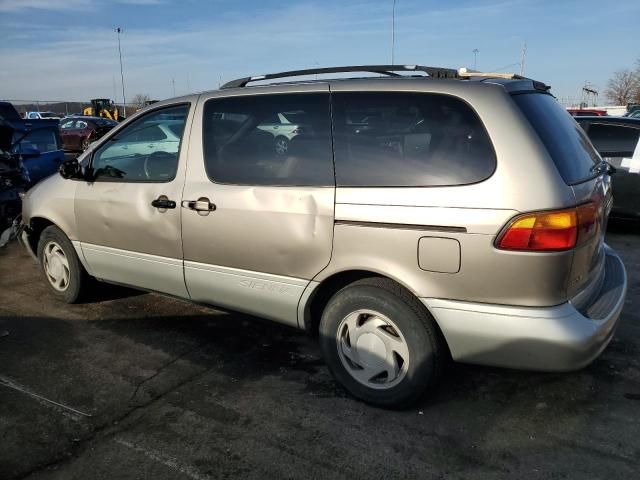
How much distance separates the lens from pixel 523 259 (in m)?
2.46

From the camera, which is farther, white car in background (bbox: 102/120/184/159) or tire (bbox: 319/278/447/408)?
white car in background (bbox: 102/120/184/159)

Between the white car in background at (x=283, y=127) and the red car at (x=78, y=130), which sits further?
the red car at (x=78, y=130)

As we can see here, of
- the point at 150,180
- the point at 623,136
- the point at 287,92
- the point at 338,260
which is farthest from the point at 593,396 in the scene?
the point at 623,136

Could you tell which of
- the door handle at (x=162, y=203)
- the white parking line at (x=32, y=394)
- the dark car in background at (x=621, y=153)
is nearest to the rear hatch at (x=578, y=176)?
the door handle at (x=162, y=203)

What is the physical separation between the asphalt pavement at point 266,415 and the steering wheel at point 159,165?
124 cm

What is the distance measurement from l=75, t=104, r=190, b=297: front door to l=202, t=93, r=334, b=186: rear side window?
10.7 inches

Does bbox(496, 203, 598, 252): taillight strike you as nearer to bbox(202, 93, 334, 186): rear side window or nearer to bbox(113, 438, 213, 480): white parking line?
bbox(202, 93, 334, 186): rear side window

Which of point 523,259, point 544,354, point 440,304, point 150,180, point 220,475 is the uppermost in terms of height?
point 150,180

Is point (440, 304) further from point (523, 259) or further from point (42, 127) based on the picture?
point (42, 127)

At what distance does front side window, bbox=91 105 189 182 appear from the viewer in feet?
12.2

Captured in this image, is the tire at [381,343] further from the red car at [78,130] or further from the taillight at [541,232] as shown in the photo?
the red car at [78,130]

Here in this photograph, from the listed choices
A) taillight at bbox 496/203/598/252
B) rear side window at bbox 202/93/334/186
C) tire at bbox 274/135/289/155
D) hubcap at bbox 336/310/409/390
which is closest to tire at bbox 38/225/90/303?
rear side window at bbox 202/93/334/186

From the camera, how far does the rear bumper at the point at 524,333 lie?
8.19 feet

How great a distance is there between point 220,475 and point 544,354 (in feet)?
A: 5.37
